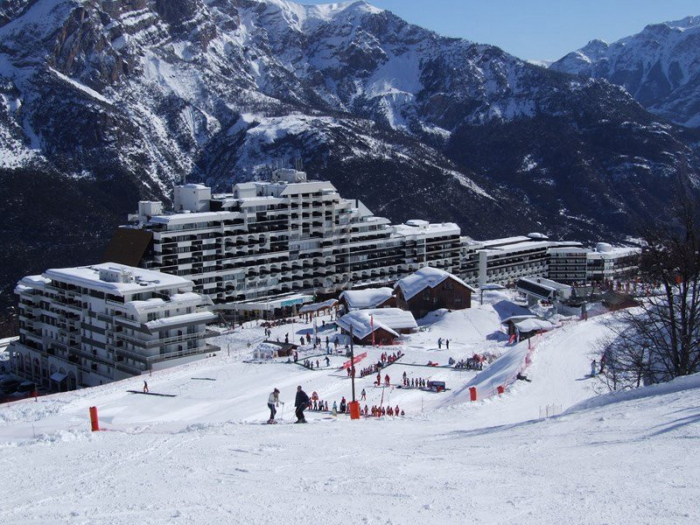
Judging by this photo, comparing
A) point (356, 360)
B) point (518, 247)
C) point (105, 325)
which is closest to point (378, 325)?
point (356, 360)

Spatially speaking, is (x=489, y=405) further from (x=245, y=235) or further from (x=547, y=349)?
(x=245, y=235)

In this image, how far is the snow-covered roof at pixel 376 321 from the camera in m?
59.9

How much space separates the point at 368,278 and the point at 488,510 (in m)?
85.1

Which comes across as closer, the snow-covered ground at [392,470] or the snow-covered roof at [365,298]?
the snow-covered ground at [392,470]

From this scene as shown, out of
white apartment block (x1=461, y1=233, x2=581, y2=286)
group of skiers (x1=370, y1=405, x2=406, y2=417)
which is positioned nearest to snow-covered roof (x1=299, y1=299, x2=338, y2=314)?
white apartment block (x1=461, y1=233, x2=581, y2=286)

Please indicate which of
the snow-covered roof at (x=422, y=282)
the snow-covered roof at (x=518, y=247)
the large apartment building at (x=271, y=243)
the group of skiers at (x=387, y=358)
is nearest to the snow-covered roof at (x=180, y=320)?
the group of skiers at (x=387, y=358)

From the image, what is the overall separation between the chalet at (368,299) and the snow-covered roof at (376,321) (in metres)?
8.61

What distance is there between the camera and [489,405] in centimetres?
2914

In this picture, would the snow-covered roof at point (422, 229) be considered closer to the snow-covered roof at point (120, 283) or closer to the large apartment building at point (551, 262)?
the large apartment building at point (551, 262)

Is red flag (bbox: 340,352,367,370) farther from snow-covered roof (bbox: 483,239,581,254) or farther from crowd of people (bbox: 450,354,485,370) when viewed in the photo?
snow-covered roof (bbox: 483,239,581,254)

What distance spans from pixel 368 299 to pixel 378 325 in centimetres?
1438

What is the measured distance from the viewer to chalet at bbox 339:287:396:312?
73.6 m

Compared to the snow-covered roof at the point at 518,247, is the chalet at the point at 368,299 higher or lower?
lower

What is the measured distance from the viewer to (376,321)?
61156 millimetres
